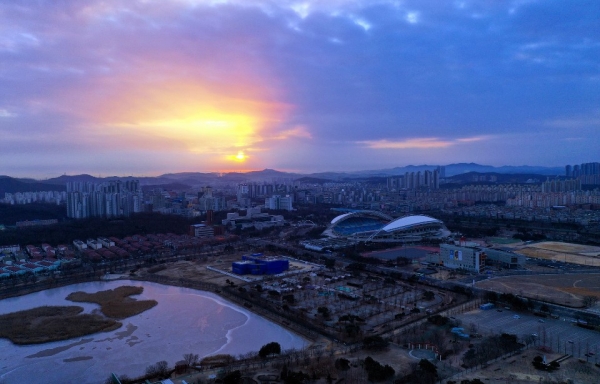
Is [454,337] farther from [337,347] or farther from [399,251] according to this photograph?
[399,251]

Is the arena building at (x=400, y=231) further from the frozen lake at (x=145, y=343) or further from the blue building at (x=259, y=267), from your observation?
→ the frozen lake at (x=145, y=343)

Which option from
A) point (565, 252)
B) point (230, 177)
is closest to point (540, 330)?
point (565, 252)

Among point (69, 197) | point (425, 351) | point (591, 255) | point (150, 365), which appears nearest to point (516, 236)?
point (591, 255)

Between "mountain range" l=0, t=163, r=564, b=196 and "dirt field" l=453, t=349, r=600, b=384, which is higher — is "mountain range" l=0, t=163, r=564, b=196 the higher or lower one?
the higher one

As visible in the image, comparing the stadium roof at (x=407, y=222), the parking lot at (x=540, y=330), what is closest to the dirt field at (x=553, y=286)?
the parking lot at (x=540, y=330)

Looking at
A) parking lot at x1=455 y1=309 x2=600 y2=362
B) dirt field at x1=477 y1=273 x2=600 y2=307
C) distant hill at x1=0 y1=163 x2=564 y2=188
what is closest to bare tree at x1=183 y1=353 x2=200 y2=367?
parking lot at x1=455 y1=309 x2=600 y2=362

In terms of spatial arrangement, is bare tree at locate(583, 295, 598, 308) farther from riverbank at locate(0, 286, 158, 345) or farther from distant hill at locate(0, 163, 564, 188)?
distant hill at locate(0, 163, 564, 188)

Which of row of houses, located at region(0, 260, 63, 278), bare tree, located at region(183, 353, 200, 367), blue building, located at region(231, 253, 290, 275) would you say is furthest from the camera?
row of houses, located at region(0, 260, 63, 278)

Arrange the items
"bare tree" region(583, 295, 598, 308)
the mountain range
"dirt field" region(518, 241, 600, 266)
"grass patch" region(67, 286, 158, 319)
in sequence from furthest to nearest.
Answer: the mountain range → "dirt field" region(518, 241, 600, 266) → "grass patch" region(67, 286, 158, 319) → "bare tree" region(583, 295, 598, 308)

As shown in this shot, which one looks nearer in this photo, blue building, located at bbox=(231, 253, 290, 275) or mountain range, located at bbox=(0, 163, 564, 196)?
blue building, located at bbox=(231, 253, 290, 275)
